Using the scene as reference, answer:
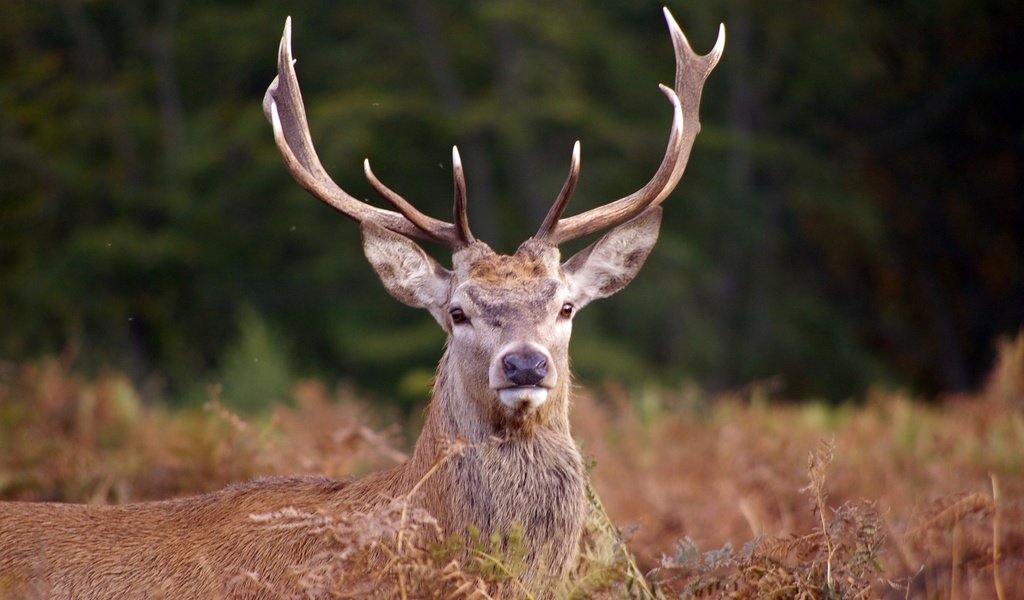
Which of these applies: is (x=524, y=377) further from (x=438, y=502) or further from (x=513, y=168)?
(x=513, y=168)

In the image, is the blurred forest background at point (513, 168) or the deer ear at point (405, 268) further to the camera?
the blurred forest background at point (513, 168)

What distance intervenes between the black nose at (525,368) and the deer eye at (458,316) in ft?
1.46

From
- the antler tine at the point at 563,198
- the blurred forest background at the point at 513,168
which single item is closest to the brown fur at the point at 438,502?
the antler tine at the point at 563,198

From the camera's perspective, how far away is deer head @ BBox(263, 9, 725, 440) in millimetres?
5297

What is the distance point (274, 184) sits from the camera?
2291 cm

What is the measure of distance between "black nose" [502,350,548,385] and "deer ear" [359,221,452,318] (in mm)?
861

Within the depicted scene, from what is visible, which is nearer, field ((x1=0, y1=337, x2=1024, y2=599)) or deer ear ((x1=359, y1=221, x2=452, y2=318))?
field ((x1=0, y1=337, x2=1024, y2=599))

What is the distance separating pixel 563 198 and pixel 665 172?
568mm

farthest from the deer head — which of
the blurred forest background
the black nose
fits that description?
the blurred forest background

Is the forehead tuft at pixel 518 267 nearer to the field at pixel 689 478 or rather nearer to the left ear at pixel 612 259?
the left ear at pixel 612 259

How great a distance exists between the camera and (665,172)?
19.5 ft

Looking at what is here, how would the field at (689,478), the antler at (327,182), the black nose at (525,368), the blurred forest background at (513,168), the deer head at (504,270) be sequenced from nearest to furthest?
1. the field at (689,478)
2. the black nose at (525,368)
3. the deer head at (504,270)
4. the antler at (327,182)
5. the blurred forest background at (513,168)

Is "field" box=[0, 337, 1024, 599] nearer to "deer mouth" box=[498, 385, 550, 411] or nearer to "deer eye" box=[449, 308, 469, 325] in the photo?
"deer mouth" box=[498, 385, 550, 411]

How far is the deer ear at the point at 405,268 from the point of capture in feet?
19.0
